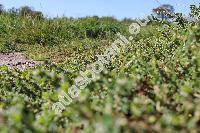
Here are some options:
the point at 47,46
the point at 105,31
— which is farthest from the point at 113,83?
the point at 105,31

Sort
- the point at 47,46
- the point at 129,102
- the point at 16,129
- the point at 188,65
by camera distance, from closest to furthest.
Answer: the point at 16,129 → the point at 129,102 → the point at 188,65 → the point at 47,46

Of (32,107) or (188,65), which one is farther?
(188,65)

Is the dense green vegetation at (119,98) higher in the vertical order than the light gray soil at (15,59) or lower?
higher

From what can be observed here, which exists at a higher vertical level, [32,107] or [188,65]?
[188,65]

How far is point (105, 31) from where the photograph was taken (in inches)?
824

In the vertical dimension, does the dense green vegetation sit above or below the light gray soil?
above

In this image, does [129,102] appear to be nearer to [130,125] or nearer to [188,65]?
[130,125]

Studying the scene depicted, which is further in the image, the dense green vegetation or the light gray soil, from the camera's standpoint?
the light gray soil

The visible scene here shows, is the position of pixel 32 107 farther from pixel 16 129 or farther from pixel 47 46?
pixel 47 46

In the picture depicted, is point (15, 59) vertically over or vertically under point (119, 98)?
under

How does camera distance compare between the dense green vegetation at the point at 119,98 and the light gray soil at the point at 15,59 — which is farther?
the light gray soil at the point at 15,59

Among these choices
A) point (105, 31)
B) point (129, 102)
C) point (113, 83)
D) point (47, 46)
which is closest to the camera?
point (129, 102)

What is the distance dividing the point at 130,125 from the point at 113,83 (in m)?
1.00

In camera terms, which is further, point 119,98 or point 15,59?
point 15,59
